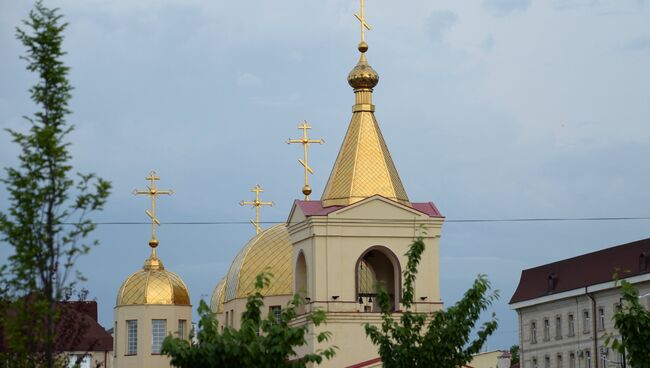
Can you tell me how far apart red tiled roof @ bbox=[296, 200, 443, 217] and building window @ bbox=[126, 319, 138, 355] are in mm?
14320

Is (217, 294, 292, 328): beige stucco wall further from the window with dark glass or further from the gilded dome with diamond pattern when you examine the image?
the window with dark glass

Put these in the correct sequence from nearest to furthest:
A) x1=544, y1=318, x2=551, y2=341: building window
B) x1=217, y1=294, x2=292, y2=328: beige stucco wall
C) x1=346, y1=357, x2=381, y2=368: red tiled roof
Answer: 1. x1=346, y1=357, x2=381, y2=368: red tiled roof
2. x1=217, y1=294, x2=292, y2=328: beige stucco wall
3. x1=544, y1=318, x2=551, y2=341: building window

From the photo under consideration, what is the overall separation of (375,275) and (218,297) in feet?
42.4

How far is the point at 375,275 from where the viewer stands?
179 feet

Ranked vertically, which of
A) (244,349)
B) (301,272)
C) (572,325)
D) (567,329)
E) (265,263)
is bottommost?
(244,349)

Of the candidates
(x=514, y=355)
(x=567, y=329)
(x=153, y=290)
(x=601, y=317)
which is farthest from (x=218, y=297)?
(x=514, y=355)

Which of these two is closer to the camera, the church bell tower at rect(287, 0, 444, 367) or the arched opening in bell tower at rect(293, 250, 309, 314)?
the church bell tower at rect(287, 0, 444, 367)

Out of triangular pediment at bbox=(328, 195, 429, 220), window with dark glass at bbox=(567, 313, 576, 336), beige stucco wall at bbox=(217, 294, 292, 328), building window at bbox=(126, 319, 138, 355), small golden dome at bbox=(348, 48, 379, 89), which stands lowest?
building window at bbox=(126, 319, 138, 355)

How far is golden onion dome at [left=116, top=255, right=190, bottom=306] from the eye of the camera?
65438mm

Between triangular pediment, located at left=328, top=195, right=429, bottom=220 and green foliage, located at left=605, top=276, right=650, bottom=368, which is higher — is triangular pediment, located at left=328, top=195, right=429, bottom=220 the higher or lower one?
the higher one

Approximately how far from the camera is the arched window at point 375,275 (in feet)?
172

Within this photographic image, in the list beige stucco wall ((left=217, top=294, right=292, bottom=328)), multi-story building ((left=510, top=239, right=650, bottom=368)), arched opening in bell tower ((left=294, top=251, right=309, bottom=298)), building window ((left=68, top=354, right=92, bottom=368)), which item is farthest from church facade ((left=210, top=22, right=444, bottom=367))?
multi-story building ((left=510, top=239, right=650, bottom=368))

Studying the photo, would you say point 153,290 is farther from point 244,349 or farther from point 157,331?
point 244,349

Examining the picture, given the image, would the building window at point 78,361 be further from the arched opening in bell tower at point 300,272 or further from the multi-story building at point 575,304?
the multi-story building at point 575,304
